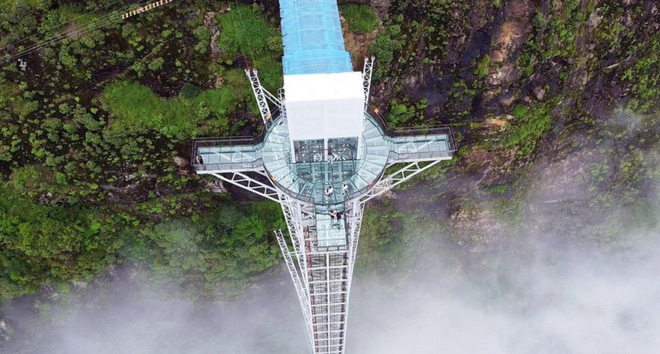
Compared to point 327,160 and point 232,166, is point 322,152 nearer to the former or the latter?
point 327,160

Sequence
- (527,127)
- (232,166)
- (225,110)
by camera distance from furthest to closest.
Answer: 1. (527,127)
2. (225,110)
3. (232,166)

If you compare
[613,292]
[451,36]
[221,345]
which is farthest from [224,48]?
[613,292]

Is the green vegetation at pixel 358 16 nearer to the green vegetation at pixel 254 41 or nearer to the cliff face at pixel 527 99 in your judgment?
the cliff face at pixel 527 99

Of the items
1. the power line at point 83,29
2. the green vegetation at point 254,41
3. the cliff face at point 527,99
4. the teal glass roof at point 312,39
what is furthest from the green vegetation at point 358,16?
the power line at point 83,29

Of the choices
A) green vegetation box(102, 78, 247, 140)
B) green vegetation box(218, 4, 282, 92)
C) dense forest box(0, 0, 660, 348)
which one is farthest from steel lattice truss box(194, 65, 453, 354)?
dense forest box(0, 0, 660, 348)

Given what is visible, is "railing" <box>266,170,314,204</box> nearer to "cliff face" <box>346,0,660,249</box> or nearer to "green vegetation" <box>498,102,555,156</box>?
"cliff face" <box>346,0,660,249</box>

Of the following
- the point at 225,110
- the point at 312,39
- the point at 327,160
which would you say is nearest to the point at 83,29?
the point at 225,110
